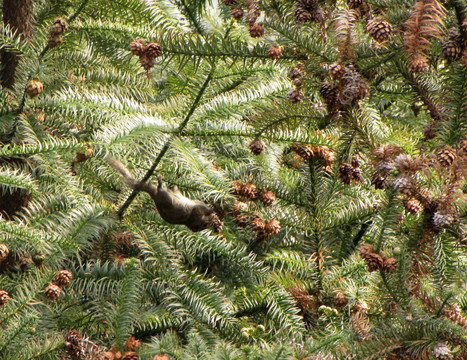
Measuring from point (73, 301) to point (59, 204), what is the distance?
201 mm

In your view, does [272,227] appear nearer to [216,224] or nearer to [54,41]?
[216,224]

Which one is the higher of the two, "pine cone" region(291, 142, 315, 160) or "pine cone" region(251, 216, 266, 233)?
"pine cone" region(291, 142, 315, 160)

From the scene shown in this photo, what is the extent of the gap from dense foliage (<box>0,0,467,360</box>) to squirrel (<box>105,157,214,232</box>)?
5 centimetres

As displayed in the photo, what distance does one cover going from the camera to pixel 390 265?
89 centimetres

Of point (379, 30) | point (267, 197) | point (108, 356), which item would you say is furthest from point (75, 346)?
point (379, 30)

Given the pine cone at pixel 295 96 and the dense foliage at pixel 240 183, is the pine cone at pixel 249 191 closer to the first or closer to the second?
the dense foliage at pixel 240 183

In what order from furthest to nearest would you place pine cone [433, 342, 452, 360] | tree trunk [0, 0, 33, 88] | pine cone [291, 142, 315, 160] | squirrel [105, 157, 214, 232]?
tree trunk [0, 0, 33, 88], pine cone [291, 142, 315, 160], squirrel [105, 157, 214, 232], pine cone [433, 342, 452, 360]

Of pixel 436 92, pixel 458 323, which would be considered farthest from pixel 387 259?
pixel 436 92

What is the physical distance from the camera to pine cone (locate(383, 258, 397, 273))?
0.89m

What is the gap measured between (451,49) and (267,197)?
0.58 meters

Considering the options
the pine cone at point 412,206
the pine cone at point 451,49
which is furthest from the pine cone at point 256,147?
the pine cone at point 451,49

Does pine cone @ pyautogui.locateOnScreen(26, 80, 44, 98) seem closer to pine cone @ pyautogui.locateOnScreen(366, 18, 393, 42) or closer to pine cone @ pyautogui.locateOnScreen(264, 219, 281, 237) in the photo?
pine cone @ pyautogui.locateOnScreen(264, 219, 281, 237)

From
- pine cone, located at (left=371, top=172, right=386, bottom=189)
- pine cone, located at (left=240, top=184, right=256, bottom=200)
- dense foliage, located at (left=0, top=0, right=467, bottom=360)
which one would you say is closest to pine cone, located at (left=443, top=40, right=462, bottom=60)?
dense foliage, located at (left=0, top=0, right=467, bottom=360)

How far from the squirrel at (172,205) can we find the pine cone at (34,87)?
20cm
